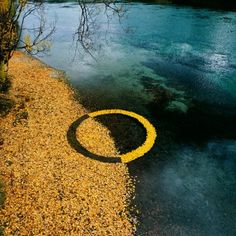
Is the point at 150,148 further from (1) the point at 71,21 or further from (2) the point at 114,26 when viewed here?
(1) the point at 71,21

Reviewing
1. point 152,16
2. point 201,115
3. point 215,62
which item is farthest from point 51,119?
point 152,16

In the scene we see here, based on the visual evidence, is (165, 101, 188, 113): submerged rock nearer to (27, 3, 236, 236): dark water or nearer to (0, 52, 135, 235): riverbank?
(27, 3, 236, 236): dark water

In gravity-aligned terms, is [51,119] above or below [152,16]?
below

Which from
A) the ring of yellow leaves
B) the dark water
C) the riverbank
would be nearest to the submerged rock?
the dark water

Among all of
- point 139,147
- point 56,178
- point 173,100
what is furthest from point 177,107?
point 56,178

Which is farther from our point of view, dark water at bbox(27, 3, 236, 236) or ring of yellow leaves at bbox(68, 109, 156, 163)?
ring of yellow leaves at bbox(68, 109, 156, 163)

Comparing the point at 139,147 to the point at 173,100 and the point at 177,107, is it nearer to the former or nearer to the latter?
the point at 177,107
